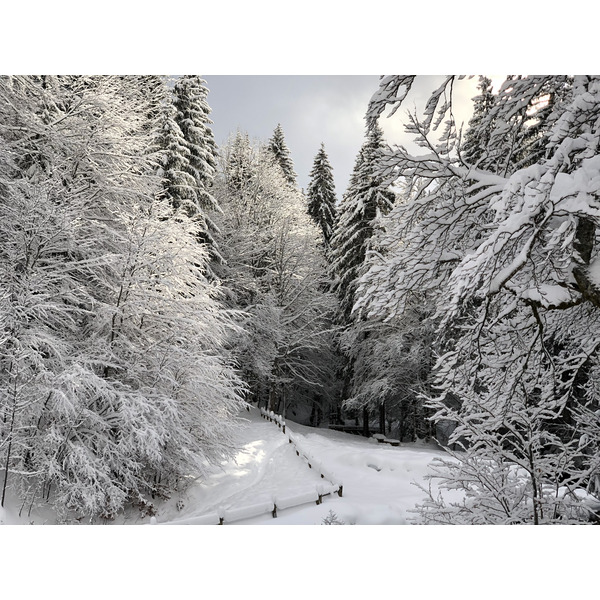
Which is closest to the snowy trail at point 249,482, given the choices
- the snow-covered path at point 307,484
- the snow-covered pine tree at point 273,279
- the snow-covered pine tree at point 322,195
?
the snow-covered path at point 307,484

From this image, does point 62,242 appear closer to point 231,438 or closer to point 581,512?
point 231,438

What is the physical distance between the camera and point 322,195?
7.81m

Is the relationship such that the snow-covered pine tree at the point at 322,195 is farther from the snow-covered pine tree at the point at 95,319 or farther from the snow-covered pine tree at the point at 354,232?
the snow-covered pine tree at the point at 95,319

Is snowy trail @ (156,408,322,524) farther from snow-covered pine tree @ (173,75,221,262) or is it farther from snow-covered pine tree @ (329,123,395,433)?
snow-covered pine tree @ (173,75,221,262)

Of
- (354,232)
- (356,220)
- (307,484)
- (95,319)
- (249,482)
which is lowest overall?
(249,482)

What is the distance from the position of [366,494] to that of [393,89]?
3.92 metres

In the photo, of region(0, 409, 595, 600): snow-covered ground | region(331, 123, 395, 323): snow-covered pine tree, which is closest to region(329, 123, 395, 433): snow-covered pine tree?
region(331, 123, 395, 323): snow-covered pine tree

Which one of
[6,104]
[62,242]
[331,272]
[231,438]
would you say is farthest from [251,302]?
[6,104]

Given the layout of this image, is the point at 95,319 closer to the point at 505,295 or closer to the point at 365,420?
the point at 505,295

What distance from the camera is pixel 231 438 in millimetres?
6516

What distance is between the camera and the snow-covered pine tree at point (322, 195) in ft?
15.9

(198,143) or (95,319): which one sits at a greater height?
(198,143)
